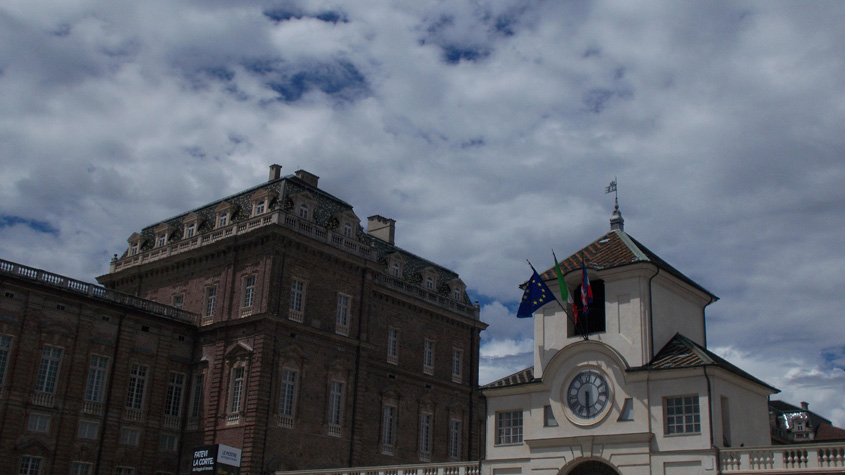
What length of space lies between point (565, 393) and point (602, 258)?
4.99m

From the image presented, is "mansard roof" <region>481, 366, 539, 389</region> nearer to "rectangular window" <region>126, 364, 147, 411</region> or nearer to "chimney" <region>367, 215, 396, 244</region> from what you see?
"rectangular window" <region>126, 364, 147, 411</region>

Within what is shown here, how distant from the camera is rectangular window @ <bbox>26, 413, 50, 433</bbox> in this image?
3931 cm

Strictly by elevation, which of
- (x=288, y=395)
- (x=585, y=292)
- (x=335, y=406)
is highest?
(x=585, y=292)

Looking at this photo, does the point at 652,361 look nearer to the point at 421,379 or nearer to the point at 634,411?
the point at 634,411

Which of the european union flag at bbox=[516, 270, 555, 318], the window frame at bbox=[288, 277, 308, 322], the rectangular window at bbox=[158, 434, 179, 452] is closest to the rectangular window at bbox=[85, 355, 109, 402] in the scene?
the rectangular window at bbox=[158, 434, 179, 452]

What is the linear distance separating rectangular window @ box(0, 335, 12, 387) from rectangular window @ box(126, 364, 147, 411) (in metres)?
6.47

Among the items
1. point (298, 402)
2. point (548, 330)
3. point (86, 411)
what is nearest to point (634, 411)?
point (548, 330)

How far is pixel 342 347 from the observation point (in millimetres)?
48312

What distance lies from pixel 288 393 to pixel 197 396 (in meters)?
5.61

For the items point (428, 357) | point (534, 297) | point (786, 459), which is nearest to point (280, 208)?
point (428, 357)

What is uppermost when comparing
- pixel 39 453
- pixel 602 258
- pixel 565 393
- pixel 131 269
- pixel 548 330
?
pixel 131 269

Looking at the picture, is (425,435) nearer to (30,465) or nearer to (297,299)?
(297,299)

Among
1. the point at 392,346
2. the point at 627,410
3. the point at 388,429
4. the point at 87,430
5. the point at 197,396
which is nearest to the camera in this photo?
the point at 627,410

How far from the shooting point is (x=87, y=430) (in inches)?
1628
